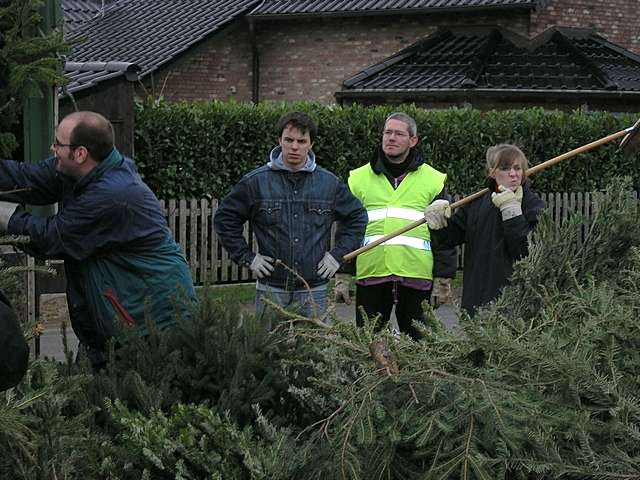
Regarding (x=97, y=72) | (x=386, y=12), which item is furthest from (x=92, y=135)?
(x=386, y=12)

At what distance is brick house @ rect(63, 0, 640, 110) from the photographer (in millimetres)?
23875

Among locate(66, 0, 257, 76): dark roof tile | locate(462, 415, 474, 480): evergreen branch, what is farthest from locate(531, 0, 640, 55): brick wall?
locate(462, 415, 474, 480): evergreen branch

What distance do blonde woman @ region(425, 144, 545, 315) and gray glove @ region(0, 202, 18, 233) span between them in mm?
2779

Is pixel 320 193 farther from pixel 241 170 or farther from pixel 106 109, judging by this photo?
pixel 241 170

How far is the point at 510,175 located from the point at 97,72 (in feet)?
20.2

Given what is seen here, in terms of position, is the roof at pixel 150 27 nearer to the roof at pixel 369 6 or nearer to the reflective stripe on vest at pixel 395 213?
the roof at pixel 369 6

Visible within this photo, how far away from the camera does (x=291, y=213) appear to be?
6.76 m

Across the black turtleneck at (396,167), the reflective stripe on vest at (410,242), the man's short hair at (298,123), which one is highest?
the man's short hair at (298,123)

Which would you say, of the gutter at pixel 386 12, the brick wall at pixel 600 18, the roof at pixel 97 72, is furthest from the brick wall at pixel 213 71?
the roof at pixel 97 72

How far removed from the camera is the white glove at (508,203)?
6426 millimetres

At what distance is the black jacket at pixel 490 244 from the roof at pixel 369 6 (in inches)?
643

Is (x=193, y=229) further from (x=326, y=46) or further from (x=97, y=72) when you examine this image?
(x=326, y=46)

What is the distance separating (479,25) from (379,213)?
16900 millimetres

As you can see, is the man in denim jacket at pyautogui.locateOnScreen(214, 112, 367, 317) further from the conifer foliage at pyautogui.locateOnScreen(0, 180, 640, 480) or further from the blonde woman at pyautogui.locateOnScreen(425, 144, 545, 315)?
the conifer foliage at pyautogui.locateOnScreen(0, 180, 640, 480)
